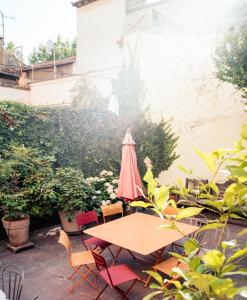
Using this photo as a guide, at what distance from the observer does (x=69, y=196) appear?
7.37 metres

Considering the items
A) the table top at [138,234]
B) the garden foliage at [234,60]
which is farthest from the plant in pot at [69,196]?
the garden foliage at [234,60]

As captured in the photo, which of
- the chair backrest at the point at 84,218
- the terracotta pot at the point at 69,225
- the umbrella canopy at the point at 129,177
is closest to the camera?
the chair backrest at the point at 84,218

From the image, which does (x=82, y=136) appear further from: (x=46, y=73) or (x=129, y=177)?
(x=46, y=73)

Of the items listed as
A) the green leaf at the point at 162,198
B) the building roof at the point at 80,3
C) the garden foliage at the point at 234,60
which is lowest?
the green leaf at the point at 162,198

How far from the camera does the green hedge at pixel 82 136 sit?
26.2 feet

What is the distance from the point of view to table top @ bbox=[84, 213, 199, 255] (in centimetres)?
461

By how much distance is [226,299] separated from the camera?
1062 millimetres

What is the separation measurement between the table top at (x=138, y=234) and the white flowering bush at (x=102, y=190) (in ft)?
7.13

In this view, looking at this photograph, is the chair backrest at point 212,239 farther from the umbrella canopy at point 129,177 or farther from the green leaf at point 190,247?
the green leaf at point 190,247

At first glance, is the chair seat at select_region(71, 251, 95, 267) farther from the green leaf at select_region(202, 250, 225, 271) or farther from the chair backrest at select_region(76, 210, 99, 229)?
the green leaf at select_region(202, 250, 225, 271)

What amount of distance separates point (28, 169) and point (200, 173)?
5.63 metres

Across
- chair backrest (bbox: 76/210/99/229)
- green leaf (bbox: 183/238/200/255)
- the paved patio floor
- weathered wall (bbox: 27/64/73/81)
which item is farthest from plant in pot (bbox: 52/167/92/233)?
weathered wall (bbox: 27/64/73/81)

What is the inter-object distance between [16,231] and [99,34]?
1375 cm

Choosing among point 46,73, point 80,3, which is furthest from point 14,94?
point 46,73
